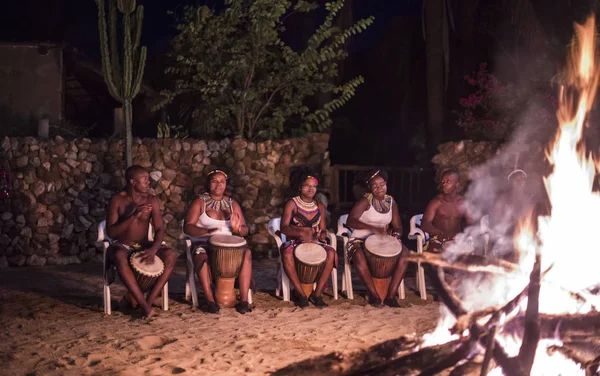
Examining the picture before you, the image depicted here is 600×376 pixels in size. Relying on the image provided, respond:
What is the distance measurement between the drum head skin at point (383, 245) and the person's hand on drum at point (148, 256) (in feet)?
6.99

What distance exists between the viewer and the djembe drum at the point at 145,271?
21.2ft

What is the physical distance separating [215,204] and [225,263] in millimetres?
702

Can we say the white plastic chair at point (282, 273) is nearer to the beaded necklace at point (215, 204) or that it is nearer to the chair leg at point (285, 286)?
the chair leg at point (285, 286)

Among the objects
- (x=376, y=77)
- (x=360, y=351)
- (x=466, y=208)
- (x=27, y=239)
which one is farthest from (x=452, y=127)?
(x=360, y=351)

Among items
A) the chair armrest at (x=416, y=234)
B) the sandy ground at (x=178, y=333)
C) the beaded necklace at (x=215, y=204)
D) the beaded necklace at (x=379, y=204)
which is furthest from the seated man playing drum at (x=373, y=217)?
the beaded necklace at (x=215, y=204)

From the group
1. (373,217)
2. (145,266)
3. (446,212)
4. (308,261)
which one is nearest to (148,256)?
(145,266)

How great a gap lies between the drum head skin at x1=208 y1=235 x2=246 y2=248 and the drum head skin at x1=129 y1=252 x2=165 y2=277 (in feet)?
1.79

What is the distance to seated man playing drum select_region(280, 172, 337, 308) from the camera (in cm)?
710

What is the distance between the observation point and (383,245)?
23.7ft

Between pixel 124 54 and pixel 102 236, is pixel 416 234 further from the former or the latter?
pixel 124 54

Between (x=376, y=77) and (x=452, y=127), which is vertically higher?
(x=376, y=77)

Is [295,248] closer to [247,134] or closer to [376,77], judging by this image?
[247,134]

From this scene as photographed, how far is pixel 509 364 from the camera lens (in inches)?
168

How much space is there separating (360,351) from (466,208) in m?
3.04
